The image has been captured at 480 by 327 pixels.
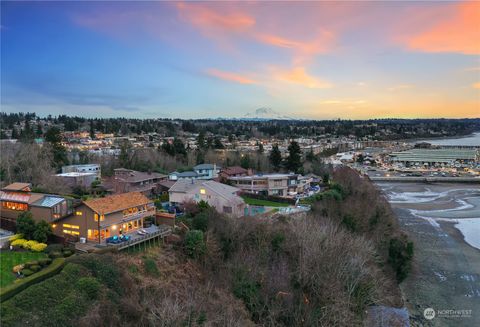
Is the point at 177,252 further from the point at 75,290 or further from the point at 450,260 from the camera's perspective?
the point at 450,260

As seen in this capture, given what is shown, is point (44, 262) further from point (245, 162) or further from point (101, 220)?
point (245, 162)

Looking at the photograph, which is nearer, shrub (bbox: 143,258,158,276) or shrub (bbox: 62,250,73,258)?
shrub (bbox: 62,250,73,258)

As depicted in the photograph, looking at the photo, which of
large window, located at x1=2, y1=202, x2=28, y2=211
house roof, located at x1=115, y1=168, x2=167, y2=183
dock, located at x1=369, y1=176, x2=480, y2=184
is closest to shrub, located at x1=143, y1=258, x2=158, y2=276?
large window, located at x1=2, y1=202, x2=28, y2=211

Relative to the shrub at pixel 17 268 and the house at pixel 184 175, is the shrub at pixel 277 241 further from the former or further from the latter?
the house at pixel 184 175

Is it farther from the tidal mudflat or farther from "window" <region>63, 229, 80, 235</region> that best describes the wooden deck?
the tidal mudflat

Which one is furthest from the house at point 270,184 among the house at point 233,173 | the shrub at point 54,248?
the shrub at point 54,248
